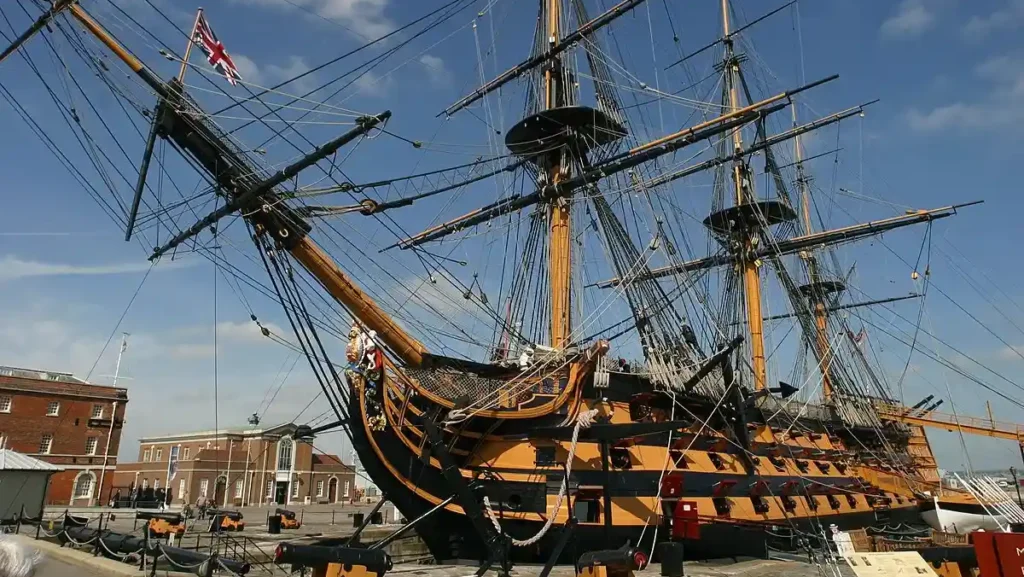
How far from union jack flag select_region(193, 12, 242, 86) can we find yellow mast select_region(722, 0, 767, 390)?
21283 millimetres

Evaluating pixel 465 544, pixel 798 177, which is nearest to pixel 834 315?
pixel 798 177

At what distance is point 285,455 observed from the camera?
166ft

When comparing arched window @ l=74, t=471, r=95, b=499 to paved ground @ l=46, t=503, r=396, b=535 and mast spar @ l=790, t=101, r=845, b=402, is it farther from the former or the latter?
mast spar @ l=790, t=101, r=845, b=402

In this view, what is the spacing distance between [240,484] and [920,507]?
40.8 meters

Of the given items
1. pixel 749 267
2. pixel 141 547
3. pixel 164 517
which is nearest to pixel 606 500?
pixel 141 547

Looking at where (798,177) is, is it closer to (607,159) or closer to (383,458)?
(607,159)

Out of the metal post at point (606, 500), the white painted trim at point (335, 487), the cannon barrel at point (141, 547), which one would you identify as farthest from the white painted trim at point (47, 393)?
the metal post at point (606, 500)

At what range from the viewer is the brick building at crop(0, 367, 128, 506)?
36062mm

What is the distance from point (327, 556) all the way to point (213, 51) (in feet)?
29.2

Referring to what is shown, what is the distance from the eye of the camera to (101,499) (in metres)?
38.1

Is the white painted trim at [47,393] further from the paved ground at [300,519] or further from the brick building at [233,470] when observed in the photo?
the paved ground at [300,519]

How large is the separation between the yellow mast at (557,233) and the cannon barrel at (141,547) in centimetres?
948

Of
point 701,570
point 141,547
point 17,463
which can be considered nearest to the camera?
point 141,547

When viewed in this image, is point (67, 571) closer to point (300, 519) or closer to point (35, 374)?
point (300, 519)
